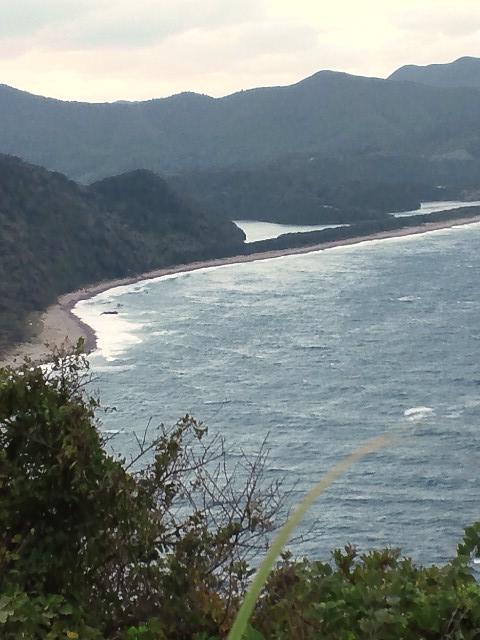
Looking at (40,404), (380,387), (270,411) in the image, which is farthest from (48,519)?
(380,387)

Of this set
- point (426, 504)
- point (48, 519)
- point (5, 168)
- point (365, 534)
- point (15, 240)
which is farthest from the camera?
point (5, 168)

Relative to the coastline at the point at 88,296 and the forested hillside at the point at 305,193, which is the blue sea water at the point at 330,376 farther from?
the forested hillside at the point at 305,193

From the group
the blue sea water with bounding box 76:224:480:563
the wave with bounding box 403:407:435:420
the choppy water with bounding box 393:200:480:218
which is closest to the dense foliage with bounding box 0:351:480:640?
the blue sea water with bounding box 76:224:480:563

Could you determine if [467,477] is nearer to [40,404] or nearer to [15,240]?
[40,404]

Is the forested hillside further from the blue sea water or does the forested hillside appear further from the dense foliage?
the dense foliage

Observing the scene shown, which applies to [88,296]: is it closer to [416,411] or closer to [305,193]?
[416,411]

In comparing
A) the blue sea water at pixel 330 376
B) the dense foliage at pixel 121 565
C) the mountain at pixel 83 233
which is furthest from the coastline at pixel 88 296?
the dense foliage at pixel 121 565

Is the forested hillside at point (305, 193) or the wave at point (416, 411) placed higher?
the forested hillside at point (305, 193)
